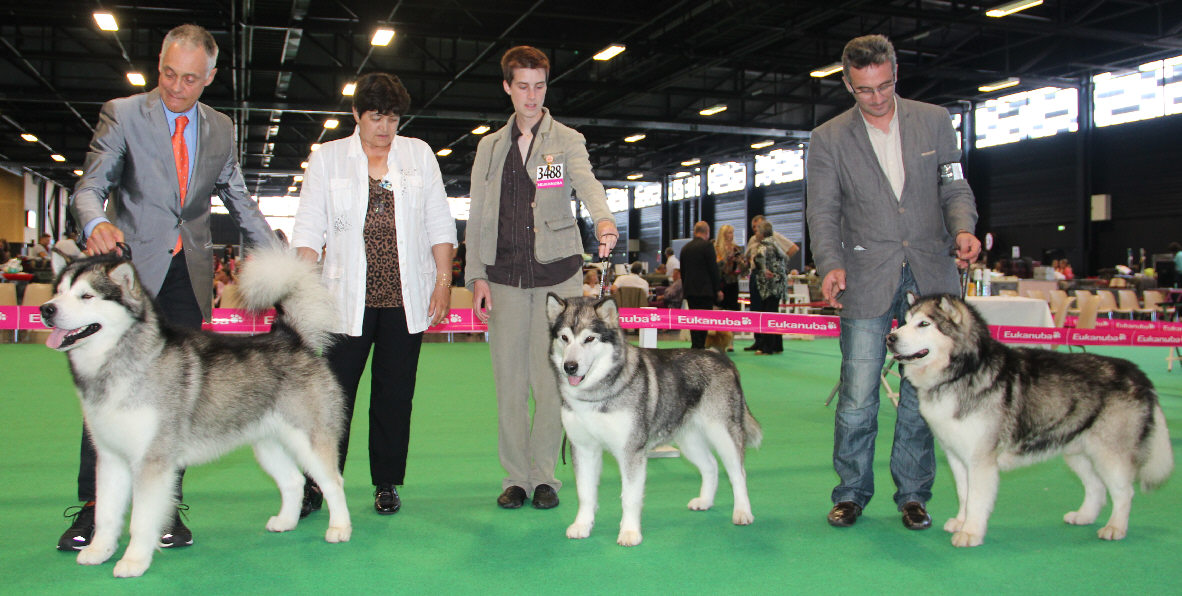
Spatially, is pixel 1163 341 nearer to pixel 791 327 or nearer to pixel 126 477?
pixel 791 327

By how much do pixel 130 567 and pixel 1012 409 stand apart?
11.2ft

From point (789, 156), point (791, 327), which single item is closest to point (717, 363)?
point (791, 327)

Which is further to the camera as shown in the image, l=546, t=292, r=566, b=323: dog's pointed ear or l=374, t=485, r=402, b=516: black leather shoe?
l=374, t=485, r=402, b=516: black leather shoe

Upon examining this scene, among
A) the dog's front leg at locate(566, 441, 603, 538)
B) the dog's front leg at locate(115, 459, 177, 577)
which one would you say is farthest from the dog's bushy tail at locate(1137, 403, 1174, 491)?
the dog's front leg at locate(115, 459, 177, 577)

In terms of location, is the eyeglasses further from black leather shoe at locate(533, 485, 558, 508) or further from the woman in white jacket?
black leather shoe at locate(533, 485, 558, 508)

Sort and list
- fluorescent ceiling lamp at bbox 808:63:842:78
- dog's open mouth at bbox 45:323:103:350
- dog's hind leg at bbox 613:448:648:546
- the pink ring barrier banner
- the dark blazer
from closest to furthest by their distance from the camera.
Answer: dog's open mouth at bbox 45:323:103:350
dog's hind leg at bbox 613:448:648:546
the pink ring barrier banner
the dark blazer
fluorescent ceiling lamp at bbox 808:63:842:78

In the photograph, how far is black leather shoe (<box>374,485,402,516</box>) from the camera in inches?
148

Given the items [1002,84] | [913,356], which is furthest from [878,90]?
[1002,84]

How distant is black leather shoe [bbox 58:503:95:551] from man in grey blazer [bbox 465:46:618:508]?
66.7 inches

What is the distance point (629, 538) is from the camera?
3258 millimetres

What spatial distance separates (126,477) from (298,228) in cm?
132

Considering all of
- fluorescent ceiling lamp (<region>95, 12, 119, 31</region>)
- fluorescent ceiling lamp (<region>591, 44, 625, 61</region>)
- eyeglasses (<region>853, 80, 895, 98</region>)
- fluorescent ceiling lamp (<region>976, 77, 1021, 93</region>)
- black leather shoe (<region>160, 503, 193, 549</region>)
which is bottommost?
black leather shoe (<region>160, 503, 193, 549</region>)

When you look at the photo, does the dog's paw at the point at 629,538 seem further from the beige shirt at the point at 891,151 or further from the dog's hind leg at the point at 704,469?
the beige shirt at the point at 891,151

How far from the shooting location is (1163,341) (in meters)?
7.17
